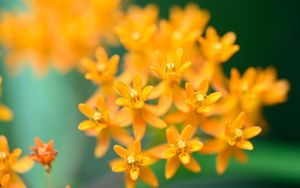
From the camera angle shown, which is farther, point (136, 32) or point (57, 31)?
point (57, 31)

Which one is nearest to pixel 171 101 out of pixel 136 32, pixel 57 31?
pixel 136 32

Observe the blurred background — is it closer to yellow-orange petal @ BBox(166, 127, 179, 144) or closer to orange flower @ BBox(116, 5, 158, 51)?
orange flower @ BBox(116, 5, 158, 51)

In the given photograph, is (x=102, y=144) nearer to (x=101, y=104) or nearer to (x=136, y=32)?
(x=101, y=104)

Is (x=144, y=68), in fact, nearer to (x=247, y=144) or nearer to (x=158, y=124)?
(x=158, y=124)

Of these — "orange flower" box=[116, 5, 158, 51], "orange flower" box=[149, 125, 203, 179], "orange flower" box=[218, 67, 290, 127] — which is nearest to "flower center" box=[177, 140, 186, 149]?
"orange flower" box=[149, 125, 203, 179]

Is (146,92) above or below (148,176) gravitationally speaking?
above

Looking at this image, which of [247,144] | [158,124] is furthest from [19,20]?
[247,144]

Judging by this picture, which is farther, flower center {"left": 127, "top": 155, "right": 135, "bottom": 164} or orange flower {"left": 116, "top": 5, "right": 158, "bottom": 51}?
orange flower {"left": 116, "top": 5, "right": 158, "bottom": 51}

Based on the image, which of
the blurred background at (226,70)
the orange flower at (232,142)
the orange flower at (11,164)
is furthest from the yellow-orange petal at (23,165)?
the blurred background at (226,70)
